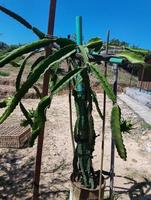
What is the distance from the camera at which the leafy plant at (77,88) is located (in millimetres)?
2008

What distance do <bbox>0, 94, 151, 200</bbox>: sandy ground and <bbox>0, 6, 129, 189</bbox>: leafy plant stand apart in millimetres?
788

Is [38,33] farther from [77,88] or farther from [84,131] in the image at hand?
[84,131]

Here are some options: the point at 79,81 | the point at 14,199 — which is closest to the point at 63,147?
the point at 14,199

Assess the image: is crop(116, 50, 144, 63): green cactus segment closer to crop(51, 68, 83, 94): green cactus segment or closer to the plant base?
crop(51, 68, 83, 94): green cactus segment

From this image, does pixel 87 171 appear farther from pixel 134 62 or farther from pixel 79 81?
pixel 134 62

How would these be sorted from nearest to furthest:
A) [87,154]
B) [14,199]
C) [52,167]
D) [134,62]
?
[134,62]
[87,154]
[14,199]
[52,167]

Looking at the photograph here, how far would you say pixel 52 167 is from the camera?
398cm

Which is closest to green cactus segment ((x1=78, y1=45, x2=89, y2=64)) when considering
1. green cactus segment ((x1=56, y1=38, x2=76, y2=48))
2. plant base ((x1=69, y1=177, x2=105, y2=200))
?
green cactus segment ((x1=56, y1=38, x2=76, y2=48))

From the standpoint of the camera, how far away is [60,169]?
393cm

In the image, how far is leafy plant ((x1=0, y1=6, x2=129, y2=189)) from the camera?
6.59ft

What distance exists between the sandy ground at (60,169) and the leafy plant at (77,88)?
2.58ft

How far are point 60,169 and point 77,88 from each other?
1.75 metres

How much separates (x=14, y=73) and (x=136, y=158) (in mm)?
11168

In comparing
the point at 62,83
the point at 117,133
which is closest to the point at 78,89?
the point at 62,83
